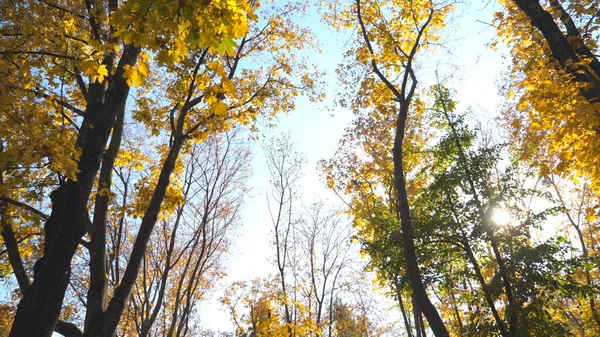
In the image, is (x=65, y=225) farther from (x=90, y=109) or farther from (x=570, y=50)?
(x=570, y=50)

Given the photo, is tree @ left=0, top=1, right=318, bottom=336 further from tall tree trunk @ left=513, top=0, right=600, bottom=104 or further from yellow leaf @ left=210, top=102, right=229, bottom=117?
tall tree trunk @ left=513, top=0, right=600, bottom=104

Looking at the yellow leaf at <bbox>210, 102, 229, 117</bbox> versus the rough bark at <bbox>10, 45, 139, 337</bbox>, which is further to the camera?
the rough bark at <bbox>10, 45, 139, 337</bbox>

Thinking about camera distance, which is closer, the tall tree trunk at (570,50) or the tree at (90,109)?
the tree at (90,109)

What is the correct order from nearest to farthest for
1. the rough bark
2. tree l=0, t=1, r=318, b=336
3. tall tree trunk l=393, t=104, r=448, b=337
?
tree l=0, t=1, r=318, b=336
the rough bark
tall tree trunk l=393, t=104, r=448, b=337

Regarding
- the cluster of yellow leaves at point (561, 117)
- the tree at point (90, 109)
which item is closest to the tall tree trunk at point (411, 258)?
the cluster of yellow leaves at point (561, 117)

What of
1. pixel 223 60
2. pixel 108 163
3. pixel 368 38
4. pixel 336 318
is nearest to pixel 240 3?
pixel 108 163

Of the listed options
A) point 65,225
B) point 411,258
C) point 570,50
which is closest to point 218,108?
point 65,225

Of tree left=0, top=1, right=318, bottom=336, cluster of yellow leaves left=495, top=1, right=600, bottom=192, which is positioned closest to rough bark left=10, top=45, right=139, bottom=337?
tree left=0, top=1, right=318, bottom=336

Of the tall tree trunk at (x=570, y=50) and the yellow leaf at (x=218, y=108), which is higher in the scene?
the tall tree trunk at (x=570, y=50)

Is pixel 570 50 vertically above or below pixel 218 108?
above

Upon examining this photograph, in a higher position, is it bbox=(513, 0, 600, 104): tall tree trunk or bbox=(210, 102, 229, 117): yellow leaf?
bbox=(513, 0, 600, 104): tall tree trunk

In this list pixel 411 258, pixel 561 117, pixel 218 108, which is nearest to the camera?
pixel 218 108

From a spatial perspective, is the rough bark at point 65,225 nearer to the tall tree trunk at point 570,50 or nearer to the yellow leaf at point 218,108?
the yellow leaf at point 218,108

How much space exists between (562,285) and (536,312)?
85 centimetres
